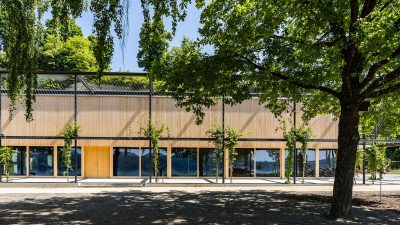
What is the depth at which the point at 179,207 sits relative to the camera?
43.0 feet

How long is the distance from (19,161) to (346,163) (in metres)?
19.2

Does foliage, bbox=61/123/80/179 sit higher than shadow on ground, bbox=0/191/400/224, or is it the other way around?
foliage, bbox=61/123/80/179

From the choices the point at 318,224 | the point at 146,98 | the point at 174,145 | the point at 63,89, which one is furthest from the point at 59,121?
the point at 318,224

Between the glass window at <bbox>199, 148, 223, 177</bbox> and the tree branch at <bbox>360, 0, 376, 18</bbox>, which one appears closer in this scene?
the tree branch at <bbox>360, 0, 376, 18</bbox>

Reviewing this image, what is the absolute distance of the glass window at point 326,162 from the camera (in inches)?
998

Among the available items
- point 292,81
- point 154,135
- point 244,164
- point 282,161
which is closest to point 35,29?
point 292,81

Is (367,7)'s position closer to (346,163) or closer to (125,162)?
(346,163)

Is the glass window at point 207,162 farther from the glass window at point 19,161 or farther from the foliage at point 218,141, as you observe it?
the glass window at point 19,161

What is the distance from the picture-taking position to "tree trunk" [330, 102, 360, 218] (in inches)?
445

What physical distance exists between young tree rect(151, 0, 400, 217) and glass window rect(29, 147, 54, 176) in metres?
13.6

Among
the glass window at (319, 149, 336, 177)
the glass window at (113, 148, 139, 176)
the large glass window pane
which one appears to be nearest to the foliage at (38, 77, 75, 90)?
the glass window at (113, 148, 139, 176)

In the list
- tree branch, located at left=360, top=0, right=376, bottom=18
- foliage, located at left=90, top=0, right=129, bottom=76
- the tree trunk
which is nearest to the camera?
foliage, located at left=90, top=0, right=129, bottom=76

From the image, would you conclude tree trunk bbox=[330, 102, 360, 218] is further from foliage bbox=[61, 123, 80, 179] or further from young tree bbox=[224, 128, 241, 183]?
foliage bbox=[61, 123, 80, 179]

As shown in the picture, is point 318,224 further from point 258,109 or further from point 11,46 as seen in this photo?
point 258,109
